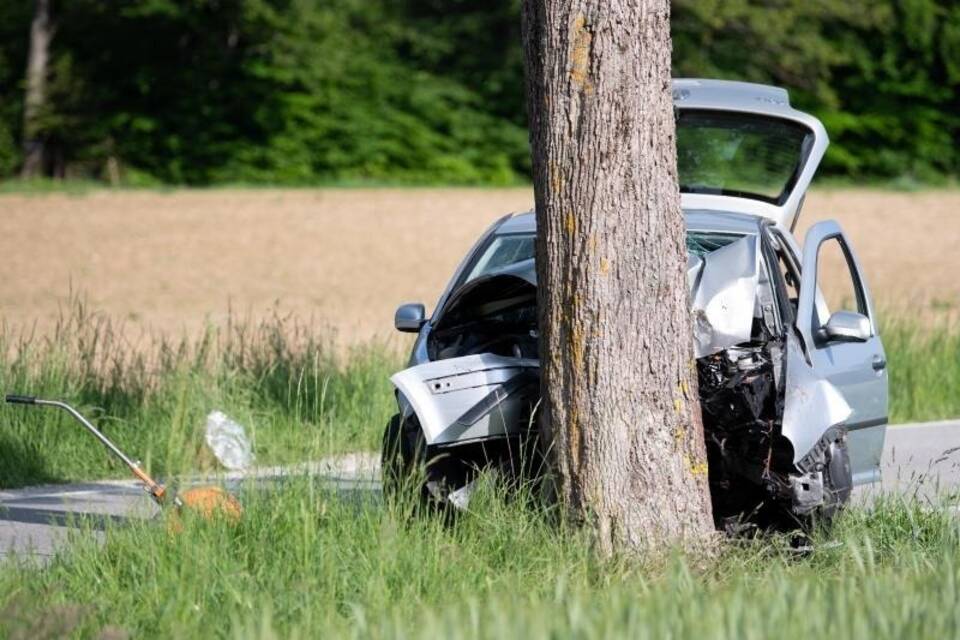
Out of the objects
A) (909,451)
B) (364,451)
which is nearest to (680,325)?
(364,451)

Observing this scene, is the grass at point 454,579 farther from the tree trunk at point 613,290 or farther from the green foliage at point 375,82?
the green foliage at point 375,82

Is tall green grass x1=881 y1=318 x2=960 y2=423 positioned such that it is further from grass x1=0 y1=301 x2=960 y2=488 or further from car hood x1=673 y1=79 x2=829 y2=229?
car hood x1=673 y1=79 x2=829 y2=229

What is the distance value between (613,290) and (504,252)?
247cm

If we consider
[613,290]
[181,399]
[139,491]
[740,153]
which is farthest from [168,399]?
[613,290]

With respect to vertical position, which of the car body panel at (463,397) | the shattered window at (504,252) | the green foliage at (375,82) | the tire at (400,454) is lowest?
the tire at (400,454)

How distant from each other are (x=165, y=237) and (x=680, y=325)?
906 inches

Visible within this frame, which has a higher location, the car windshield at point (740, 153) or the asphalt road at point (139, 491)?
the car windshield at point (740, 153)

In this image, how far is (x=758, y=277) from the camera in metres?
7.49

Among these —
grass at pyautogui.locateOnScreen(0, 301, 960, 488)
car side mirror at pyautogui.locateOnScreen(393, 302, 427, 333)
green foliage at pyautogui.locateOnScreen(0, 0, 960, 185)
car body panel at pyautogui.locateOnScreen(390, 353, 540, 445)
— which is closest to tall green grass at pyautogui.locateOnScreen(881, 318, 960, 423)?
grass at pyautogui.locateOnScreen(0, 301, 960, 488)

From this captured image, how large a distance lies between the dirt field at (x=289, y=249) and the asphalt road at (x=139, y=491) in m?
7.18

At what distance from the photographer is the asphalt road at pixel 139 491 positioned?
684 centimetres

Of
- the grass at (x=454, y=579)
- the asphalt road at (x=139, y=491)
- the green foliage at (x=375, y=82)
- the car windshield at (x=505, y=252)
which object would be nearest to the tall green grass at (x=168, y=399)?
the asphalt road at (x=139, y=491)

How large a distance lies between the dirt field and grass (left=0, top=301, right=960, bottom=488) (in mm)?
4972

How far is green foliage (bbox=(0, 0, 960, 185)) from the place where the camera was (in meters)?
38.2
